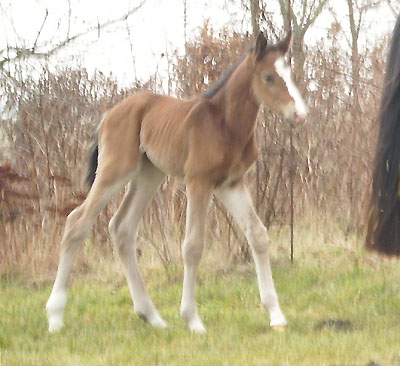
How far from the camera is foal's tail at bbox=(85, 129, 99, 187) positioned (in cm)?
595

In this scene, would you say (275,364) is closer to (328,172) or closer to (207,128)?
(207,128)

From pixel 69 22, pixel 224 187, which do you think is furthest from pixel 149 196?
pixel 69 22

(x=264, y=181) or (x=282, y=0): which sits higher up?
(x=282, y=0)

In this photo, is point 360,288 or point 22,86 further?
point 22,86

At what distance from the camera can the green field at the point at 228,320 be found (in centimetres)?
443

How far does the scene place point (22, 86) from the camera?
8555 millimetres

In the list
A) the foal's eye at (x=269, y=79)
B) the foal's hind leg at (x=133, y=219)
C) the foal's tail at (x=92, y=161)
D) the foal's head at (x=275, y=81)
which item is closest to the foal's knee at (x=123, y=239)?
the foal's hind leg at (x=133, y=219)

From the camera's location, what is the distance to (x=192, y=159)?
5.11 meters

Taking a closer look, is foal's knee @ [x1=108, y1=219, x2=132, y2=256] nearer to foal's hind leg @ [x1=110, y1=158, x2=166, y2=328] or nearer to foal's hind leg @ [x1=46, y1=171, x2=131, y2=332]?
foal's hind leg @ [x1=110, y1=158, x2=166, y2=328]

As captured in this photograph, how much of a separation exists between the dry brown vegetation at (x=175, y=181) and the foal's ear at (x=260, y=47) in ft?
7.78

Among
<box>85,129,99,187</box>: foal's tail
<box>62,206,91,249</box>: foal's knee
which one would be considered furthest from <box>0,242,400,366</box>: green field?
<box>85,129,99,187</box>: foal's tail

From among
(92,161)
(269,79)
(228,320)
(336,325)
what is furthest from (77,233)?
(336,325)

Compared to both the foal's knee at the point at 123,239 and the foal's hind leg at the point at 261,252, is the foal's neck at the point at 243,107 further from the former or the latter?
the foal's knee at the point at 123,239

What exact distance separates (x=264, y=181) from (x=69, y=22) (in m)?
3.33
